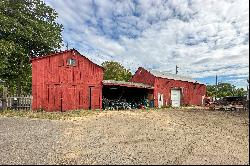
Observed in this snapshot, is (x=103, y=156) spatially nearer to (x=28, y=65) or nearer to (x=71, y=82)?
(x=71, y=82)

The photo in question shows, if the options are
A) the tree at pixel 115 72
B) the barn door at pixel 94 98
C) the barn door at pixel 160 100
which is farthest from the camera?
the tree at pixel 115 72

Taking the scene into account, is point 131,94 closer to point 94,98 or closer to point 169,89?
point 169,89

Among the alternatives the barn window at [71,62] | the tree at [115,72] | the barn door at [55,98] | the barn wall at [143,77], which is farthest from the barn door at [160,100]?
the tree at [115,72]

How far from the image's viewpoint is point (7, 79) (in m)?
34.4

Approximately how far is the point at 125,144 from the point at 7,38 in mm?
28455

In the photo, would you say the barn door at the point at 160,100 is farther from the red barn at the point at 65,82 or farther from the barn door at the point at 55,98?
→ the barn door at the point at 55,98

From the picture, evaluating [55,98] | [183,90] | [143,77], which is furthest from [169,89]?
[55,98]

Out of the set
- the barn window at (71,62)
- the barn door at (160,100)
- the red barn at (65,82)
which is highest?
the barn window at (71,62)

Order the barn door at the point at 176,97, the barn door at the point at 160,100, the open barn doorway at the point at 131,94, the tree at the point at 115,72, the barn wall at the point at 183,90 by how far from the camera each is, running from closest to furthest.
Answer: the open barn doorway at the point at 131,94 → the barn door at the point at 160,100 → the barn wall at the point at 183,90 → the barn door at the point at 176,97 → the tree at the point at 115,72

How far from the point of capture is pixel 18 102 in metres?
25.5

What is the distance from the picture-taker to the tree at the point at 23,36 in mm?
31797

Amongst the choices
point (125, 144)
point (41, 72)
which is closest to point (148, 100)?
point (41, 72)

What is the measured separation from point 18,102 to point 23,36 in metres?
11.1

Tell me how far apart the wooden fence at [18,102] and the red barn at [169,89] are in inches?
635
